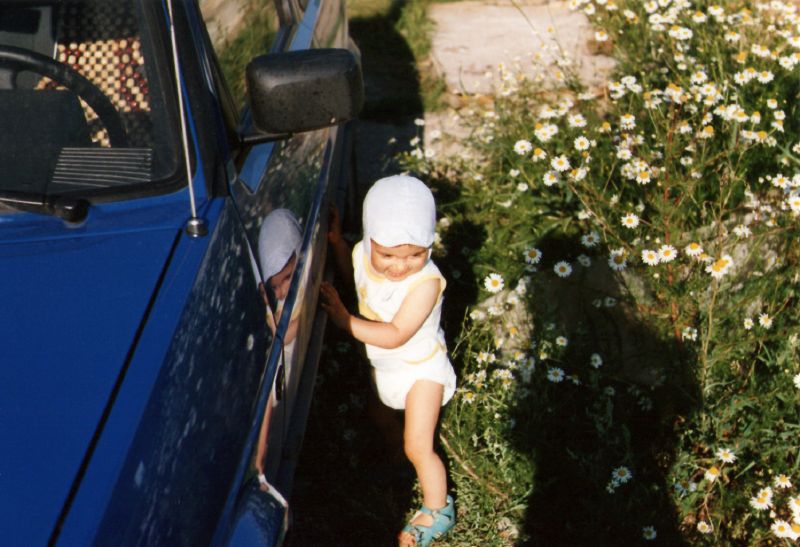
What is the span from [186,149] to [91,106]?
0.31 metres

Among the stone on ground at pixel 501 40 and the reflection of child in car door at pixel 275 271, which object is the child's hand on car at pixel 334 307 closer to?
the reflection of child in car door at pixel 275 271

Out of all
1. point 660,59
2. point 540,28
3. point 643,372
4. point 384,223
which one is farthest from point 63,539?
point 540,28

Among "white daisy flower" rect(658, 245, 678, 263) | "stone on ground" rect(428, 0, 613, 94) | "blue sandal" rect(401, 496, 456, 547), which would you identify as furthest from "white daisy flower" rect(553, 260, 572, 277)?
"stone on ground" rect(428, 0, 613, 94)

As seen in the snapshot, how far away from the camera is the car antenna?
2.05m

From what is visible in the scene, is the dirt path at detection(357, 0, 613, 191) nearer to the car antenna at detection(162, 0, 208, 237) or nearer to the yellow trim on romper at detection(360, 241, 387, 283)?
the yellow trim on romper at detection(360, 241, 387, 283)

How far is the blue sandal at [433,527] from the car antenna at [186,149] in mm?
1433

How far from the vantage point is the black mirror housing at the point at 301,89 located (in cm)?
221

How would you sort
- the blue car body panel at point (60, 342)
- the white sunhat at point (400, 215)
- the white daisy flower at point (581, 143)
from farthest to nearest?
the white daisy flower at point (581, 143) < the white sunhat at point (400, 215) < the blue car body panel at point (60, 342)

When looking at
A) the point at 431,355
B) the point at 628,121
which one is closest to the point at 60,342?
the point at 431,355

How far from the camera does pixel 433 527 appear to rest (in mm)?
3072

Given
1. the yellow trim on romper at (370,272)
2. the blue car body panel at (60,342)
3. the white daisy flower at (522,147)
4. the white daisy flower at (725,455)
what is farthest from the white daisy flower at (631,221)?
the blue car body panel at (60,342)

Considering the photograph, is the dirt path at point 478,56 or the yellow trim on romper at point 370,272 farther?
the dirt path at point 478,56

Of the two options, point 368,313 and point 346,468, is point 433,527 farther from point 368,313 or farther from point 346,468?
point 368,313

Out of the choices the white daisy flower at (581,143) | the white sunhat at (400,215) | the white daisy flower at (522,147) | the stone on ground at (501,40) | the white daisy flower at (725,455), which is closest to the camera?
the white sunhat at (400,215)
